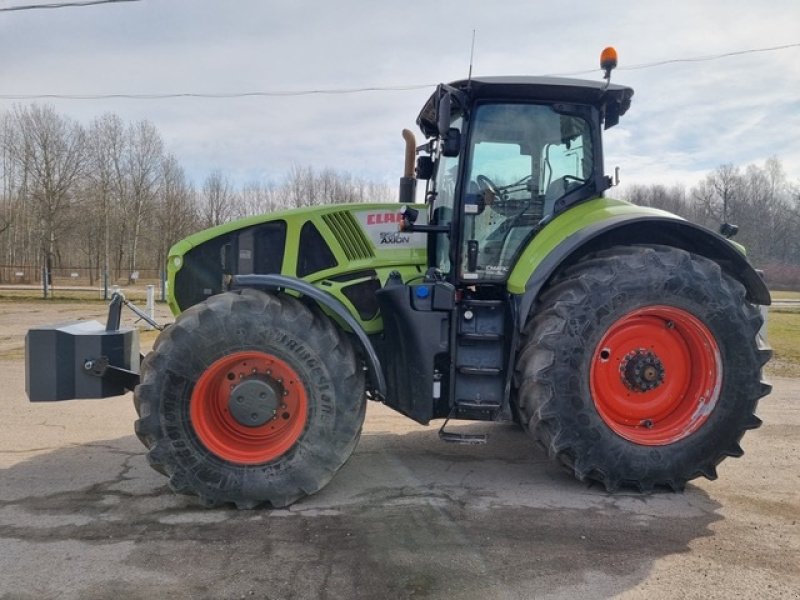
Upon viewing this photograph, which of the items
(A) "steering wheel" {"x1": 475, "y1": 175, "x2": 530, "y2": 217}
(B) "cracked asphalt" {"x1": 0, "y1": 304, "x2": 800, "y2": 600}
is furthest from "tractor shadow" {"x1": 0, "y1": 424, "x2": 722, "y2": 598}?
(A) "steering wheel" {"x1": 475, "y1": 175, "x2": 530, "y2": 217}

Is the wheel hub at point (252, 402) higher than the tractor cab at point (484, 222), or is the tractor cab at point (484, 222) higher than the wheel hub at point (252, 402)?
the tractor cab at point (484, 222)

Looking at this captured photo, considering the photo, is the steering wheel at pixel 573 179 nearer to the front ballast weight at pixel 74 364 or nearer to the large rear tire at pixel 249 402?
the large rear tire at pixel 249 402

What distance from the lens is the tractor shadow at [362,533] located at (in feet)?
9.85

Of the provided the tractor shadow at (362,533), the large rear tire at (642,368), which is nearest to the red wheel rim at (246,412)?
the tractor shadow at (362,533)

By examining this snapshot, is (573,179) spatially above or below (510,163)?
below

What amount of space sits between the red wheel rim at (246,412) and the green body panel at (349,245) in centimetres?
76

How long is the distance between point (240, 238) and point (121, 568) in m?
2.40

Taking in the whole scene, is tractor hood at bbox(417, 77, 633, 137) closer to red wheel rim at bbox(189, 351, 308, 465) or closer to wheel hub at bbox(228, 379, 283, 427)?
red wheel rim at bbox(189, 351, 308, 465)

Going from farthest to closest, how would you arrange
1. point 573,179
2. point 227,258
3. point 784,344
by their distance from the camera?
point 784,344, point 227,258, point 573,179

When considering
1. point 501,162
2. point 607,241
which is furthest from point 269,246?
point 607,241

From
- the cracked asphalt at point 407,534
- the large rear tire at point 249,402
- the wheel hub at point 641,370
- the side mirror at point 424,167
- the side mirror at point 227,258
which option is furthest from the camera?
the side mirror at point 424,167

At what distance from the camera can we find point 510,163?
4520mm

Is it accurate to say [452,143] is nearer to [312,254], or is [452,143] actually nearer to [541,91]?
[541,91]

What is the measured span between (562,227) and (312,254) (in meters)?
1.85
